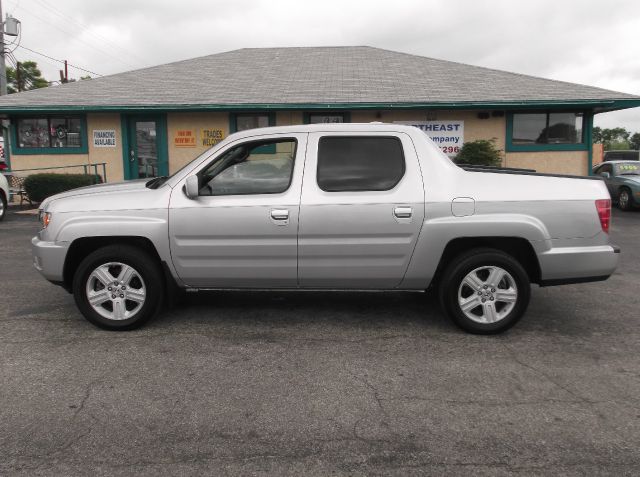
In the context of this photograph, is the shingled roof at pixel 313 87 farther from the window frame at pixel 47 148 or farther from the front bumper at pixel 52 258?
the front bumper at pixel 52 258

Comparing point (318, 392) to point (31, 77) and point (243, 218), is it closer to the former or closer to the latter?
point (243, 218)

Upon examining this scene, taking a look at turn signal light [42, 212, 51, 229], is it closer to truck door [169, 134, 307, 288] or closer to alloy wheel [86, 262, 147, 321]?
alloy wheel [86, 262, 147, 321]

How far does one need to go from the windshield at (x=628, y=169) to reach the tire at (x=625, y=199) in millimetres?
741

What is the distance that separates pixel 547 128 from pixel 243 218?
1439cm

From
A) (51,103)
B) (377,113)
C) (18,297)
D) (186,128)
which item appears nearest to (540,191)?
(18,297)

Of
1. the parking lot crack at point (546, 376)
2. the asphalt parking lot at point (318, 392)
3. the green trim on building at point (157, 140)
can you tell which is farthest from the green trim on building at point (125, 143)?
the parking lot crack at point (546, 376)

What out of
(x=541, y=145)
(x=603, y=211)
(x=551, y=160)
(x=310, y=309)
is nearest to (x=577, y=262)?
(x=603, y=211)

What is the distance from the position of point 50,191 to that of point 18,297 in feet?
33.9

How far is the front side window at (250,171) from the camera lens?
477 cm

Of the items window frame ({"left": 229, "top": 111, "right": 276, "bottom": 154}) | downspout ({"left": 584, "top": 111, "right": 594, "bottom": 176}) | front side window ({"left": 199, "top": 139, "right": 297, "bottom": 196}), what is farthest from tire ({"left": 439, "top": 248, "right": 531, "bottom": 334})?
downspout ({"left": 584, "top": 111, "right": 594, "bottom": 176})

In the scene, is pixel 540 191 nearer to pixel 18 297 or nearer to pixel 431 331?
pixel 431 331

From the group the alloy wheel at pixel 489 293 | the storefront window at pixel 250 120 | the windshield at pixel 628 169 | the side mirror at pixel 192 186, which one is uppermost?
the storefront window at pixel 250 120

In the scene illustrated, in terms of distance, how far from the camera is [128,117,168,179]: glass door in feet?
54.2

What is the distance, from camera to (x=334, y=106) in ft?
49.3
